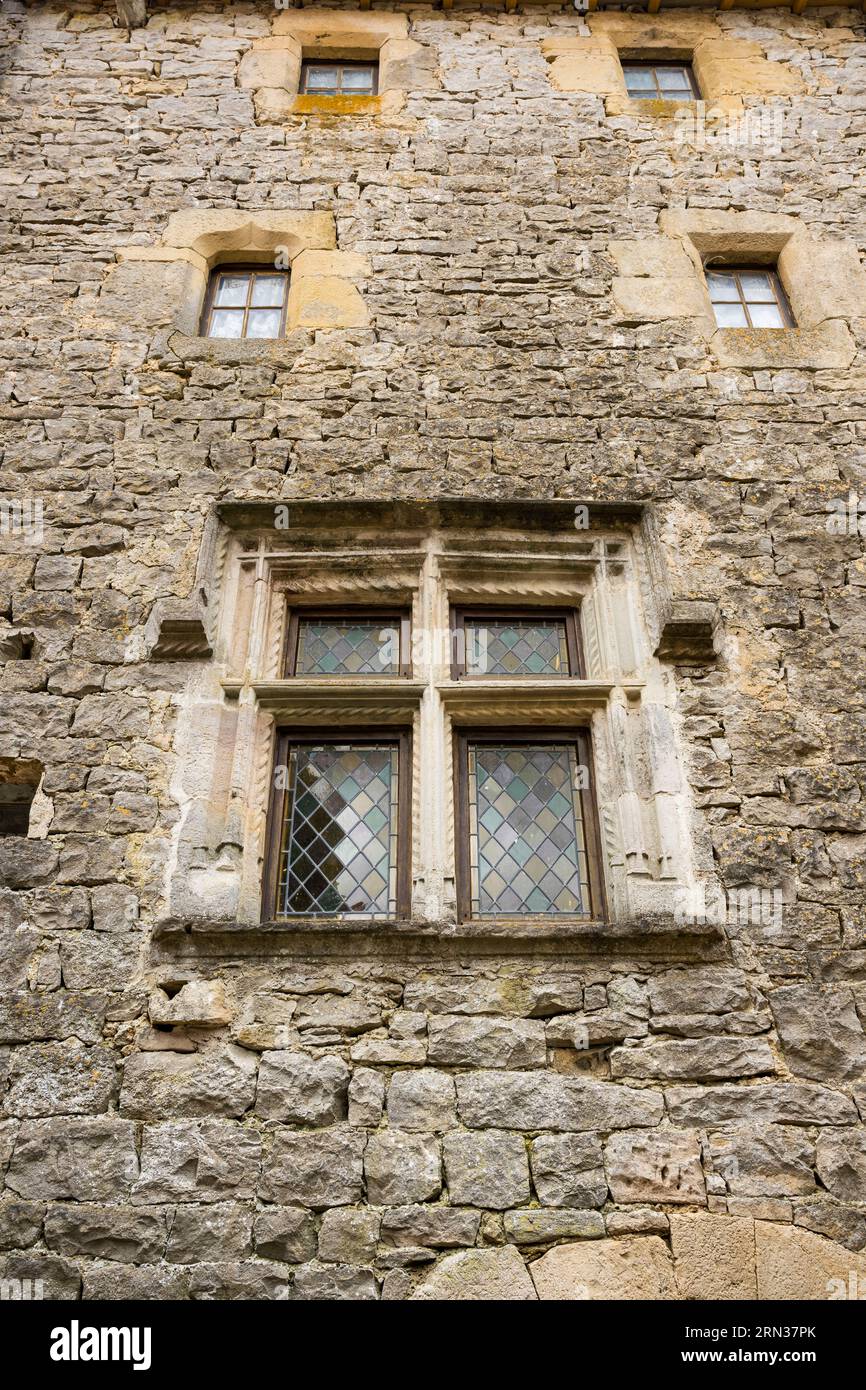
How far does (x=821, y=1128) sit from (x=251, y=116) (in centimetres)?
614

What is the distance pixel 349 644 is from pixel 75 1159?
2195 millimetres

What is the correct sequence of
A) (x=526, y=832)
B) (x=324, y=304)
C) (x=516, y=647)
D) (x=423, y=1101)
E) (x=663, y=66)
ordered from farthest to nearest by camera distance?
(x=663, y=66)
(x=324, y=304)
(x=516, y=647)
(x=526, y=832)
(x=423, y=1101)

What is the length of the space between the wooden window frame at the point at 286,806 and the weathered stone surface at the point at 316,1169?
0.66 meters

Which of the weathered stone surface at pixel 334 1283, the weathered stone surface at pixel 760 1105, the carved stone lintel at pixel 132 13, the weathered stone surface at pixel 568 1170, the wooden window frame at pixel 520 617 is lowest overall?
the weathered stone surface at pixel 334 1283

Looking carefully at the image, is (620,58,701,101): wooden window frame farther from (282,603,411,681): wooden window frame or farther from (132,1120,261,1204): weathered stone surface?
(132,1120,261,1204): weathered stone surface

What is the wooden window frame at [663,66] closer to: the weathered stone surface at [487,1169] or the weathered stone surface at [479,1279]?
the weathered stone surface at [487,1169]

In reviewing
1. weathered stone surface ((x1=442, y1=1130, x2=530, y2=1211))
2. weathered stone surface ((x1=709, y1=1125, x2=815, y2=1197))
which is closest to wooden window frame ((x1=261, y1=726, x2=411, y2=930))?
weathered stone surface ((x1=442, y1=1130, x2=530, y2=1211))

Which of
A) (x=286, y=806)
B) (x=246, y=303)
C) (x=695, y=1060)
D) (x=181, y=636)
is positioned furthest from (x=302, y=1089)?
(x=246, y=303)

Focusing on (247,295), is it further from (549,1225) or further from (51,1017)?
(549,1225)

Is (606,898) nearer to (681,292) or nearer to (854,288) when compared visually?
(681,292)

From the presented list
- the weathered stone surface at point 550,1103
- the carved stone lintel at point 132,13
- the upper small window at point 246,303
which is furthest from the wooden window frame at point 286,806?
the carved stone lintel at point 132,13

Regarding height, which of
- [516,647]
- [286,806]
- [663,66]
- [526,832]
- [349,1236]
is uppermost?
[663,66]

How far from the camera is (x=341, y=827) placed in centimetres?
394

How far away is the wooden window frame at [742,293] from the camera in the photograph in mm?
5551
